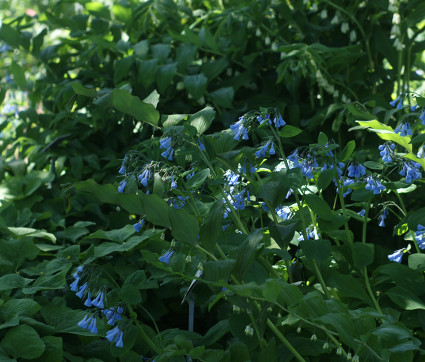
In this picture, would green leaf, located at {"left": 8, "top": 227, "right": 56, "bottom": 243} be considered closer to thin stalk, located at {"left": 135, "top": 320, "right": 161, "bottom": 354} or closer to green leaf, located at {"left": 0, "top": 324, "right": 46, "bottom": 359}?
green leaf, located at {"left": 0, "top": 324, "right": 46, "bottom": 359}

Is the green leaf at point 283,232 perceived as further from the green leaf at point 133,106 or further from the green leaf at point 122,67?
the green leaf at point 122,67

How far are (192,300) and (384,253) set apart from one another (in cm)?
75

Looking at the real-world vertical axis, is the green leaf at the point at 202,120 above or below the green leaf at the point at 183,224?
above

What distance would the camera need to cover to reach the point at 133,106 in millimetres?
1516

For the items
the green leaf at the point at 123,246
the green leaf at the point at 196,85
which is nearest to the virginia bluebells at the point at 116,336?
the green leaf at the point at 123,246

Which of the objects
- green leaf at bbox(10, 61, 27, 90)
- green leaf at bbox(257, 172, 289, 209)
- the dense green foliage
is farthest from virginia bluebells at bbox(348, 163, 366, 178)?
green leaf at bbox(10, 61, 27, 90)

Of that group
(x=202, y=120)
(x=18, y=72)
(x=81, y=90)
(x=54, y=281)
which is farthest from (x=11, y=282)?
(x=18, y=72)

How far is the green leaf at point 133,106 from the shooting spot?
1.48m

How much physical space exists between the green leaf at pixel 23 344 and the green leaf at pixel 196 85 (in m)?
1.47

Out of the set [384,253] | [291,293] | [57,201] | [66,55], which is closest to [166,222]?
[291,293]

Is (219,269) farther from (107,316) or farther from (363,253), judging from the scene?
(363,253)

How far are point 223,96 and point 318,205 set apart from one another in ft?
4.61

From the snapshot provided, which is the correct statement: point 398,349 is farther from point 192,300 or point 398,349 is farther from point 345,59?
point 345,59

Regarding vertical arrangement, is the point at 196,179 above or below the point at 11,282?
above
